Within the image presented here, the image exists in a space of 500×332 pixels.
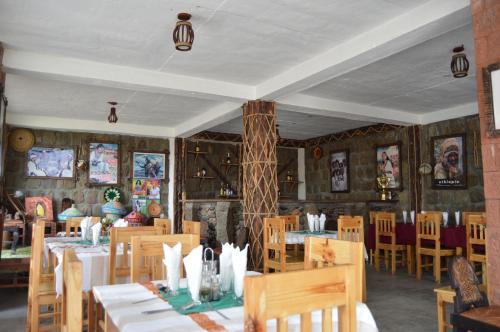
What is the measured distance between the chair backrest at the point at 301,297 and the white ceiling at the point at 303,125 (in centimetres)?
672

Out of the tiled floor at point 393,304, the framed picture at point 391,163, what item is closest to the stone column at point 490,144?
the tiled floor at point 393,304

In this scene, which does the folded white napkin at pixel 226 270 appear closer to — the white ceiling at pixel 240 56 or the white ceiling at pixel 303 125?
the white ceiling at pixel 240 56

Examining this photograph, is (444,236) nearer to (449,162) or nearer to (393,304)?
(393,304)

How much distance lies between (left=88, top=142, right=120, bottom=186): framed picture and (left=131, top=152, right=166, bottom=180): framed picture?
39 centimetres

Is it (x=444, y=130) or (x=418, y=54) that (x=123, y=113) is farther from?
(x=444, y=130)

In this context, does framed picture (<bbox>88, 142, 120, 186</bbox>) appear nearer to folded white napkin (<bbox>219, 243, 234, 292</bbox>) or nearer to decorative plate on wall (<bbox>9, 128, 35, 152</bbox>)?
decorative plate on wall (<bbox>9, 128, 35, 152</bbox>)

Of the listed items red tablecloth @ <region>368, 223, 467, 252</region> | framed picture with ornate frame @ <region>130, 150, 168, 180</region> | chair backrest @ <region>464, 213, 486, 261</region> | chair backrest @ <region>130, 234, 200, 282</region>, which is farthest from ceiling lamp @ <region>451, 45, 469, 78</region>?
framed picture with ornate frame @ <region>130, 150, 168, 180</region>

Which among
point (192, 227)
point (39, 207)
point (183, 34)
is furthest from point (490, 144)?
point (39, 207)

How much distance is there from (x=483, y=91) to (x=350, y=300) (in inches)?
83.6

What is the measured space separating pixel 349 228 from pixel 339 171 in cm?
533

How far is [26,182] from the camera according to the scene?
8.20m

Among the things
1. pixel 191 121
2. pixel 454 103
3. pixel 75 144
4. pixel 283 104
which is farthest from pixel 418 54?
pixel 75 144

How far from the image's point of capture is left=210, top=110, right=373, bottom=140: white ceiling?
27.7 feet

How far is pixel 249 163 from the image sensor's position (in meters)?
6.01
